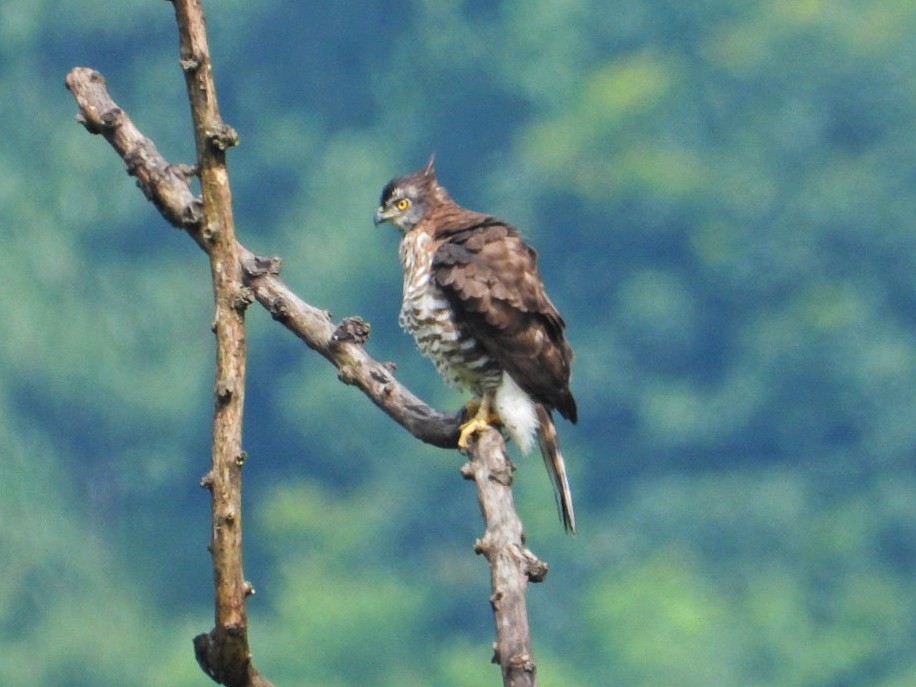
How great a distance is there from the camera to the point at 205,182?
280 cm

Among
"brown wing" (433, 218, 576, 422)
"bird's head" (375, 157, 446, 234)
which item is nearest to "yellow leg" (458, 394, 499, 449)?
"brown wing" (433, 218, 576, 422)

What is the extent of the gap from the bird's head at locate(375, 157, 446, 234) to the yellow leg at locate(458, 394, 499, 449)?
57cm

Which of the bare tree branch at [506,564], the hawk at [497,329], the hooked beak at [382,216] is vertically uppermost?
the hooked beak at [382,216]

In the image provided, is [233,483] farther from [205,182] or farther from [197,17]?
[197,17]

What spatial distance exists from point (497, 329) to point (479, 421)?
22cm

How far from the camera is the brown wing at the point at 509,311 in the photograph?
3402 millimetres

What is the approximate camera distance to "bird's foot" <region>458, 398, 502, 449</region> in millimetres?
3223

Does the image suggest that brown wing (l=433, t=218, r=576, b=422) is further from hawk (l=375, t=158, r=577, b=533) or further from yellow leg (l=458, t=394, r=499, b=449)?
yellow leg (l=458, t=394, r=499, b=449)

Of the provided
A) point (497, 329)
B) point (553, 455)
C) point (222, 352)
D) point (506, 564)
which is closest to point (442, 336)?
point (497, 329)

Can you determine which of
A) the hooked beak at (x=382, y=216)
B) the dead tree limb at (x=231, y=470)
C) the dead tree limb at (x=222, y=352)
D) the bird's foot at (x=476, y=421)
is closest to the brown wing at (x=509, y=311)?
the bird's foot at (x=476, y=421)

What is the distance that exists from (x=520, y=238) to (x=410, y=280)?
0.90ft

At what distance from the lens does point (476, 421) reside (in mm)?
3311

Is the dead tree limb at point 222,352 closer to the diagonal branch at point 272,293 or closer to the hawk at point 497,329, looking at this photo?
the diagonal branch at point 272,293

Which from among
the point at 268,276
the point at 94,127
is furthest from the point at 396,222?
the point at 94,127
